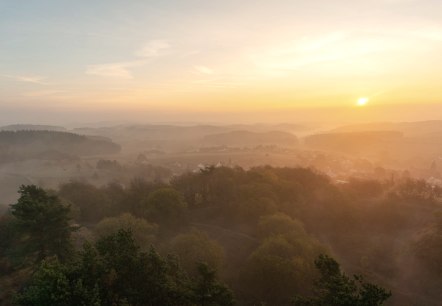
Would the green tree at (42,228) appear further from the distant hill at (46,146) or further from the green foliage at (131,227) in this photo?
the distant hill at (46,146)

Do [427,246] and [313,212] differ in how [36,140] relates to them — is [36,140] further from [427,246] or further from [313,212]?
[427,246]

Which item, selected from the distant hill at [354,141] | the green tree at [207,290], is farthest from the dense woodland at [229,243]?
the distant hill at [354,141]

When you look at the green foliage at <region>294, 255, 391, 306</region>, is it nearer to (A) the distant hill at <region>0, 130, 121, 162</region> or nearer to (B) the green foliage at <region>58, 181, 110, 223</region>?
(B) the green foliage at <region>58, 181, 110, 223</region>

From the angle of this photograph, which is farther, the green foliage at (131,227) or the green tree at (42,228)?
the green foliage at (131,227)

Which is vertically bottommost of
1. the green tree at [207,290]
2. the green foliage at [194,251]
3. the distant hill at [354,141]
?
the green foliage at [194,251]

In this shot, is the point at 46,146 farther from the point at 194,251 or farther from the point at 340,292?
the point at 340,292

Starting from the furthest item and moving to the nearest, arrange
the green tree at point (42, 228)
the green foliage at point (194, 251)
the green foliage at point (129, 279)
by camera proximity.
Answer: the green foliage at point (194, 251) → the green tree at point (42, 228) → the green foliage at point (129, 279)

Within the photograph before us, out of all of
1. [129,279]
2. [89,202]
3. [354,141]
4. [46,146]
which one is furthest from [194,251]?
[354,141]

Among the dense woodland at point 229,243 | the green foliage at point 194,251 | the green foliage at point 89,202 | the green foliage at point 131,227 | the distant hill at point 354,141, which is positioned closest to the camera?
the dense woodland at point 229,243
